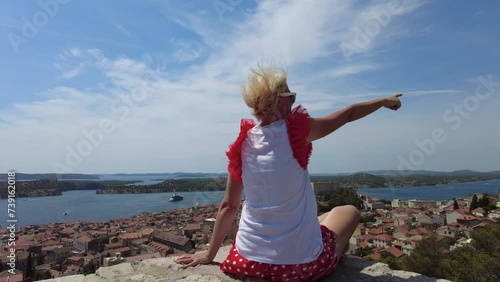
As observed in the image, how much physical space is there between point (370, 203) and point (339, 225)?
49.7 meters

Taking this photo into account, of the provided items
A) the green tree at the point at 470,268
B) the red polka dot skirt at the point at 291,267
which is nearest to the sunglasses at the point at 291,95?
the red polka dot skirt at the point at 291,267

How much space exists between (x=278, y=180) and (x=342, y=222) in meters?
0.59

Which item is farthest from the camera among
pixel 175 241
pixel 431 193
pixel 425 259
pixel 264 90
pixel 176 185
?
pixel 176 185

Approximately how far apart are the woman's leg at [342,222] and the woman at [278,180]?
194mm

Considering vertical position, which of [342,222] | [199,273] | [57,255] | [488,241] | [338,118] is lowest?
[57,255]

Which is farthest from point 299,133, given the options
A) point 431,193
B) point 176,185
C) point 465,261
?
point 176,185

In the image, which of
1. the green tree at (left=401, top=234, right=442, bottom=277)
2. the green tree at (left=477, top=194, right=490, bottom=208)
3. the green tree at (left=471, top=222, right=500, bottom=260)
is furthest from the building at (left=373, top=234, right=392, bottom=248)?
the green tree at (left=477, top=194, right=490, bottom=208)

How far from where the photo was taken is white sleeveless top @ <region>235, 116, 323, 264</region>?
151 centimetres

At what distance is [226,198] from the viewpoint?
176 cm

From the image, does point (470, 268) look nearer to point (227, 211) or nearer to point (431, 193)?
point (227, 211)

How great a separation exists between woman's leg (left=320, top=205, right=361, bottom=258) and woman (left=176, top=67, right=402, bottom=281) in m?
0.19

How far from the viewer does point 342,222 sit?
1.87 meters

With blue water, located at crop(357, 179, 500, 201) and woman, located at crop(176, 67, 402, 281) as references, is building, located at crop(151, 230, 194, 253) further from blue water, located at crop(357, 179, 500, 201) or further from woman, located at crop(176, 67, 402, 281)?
blue water, located at crop(357, 179, 500, 201)

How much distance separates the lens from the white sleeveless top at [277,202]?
1.51m
